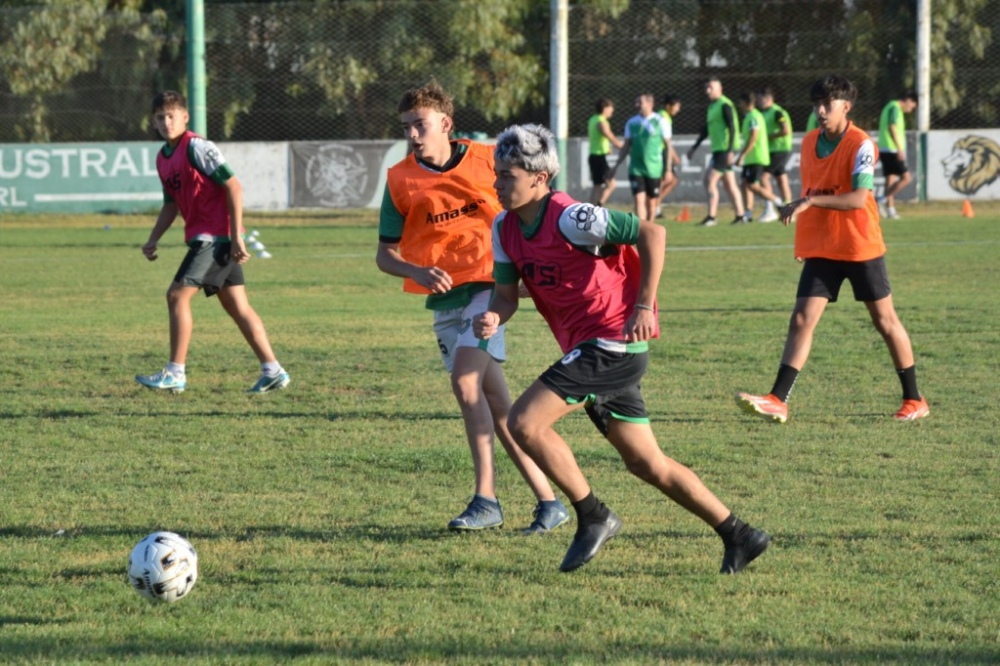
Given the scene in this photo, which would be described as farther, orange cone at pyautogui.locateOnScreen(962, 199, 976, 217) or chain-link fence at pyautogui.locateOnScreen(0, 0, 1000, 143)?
A: chain-link fence at pyautogui.locateOnScreen(0, 0, 1000, 143)

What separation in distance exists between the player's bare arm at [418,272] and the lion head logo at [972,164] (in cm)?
2326

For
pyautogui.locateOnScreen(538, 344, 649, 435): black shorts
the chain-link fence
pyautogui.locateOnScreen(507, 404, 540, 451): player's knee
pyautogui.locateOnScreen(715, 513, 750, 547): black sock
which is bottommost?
pyautogui.locateOnScreen(715, 513, 750, 547): black sock

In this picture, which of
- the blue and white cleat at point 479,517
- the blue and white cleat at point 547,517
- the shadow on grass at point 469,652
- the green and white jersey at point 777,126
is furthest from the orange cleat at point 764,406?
the green and white jersey at point 777,126

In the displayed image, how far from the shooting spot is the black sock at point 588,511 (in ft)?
16.3

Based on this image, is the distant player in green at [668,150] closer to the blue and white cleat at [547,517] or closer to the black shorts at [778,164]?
the black shorts at [778,164]

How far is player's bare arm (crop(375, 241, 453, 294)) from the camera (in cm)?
543

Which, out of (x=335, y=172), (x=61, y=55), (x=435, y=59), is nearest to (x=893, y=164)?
(x=335, y=172)

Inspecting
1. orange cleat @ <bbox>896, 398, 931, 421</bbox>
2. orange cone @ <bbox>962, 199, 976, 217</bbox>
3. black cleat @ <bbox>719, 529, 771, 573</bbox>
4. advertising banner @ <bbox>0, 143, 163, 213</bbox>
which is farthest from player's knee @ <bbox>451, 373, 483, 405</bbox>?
advertising banner @ <bbox>0, 143, 163, 213</bbox>

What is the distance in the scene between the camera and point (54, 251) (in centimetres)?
1936

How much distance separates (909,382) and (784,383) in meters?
0.67

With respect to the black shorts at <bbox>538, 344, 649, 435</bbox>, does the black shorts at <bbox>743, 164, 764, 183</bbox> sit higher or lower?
higher

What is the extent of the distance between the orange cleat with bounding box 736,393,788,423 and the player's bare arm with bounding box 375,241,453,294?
2420 mm

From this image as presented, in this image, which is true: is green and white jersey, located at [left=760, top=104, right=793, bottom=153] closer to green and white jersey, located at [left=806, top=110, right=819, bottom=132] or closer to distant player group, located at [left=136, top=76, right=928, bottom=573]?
green and white jersey, located at [left=806, top=110, right=819, bottom=132]

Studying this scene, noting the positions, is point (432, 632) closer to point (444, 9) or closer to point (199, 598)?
point (199, 598)
